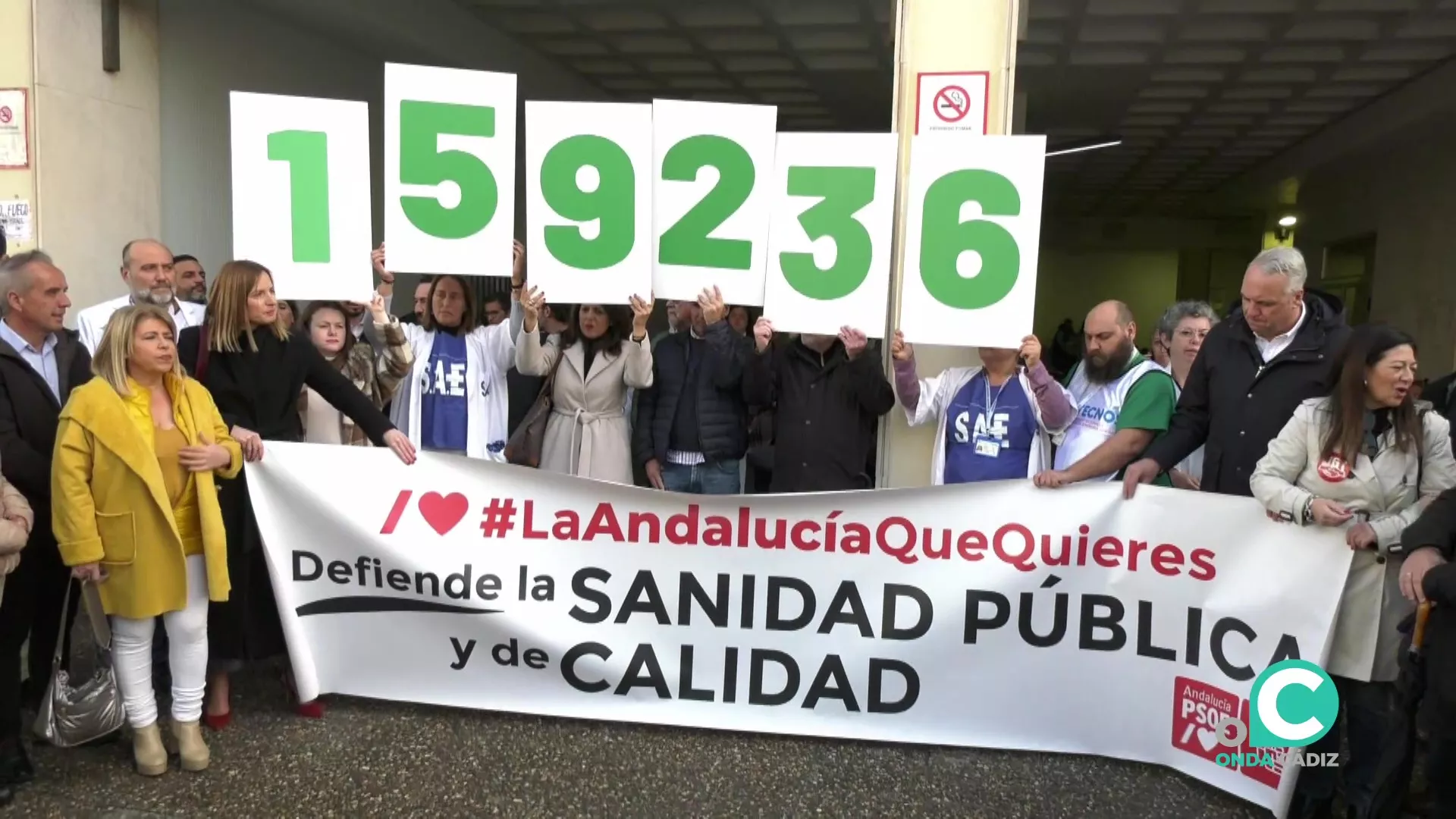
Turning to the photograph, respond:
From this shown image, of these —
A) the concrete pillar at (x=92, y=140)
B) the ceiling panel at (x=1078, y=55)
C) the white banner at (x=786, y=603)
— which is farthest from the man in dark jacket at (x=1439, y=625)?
the concrete pillar at (x=92, y=140)

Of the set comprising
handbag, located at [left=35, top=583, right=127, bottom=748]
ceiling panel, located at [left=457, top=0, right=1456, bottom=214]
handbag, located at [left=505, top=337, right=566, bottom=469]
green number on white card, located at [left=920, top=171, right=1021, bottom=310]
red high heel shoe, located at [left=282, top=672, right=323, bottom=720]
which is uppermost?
ceiling panel, located at [left=457, top=0, right=1456, bottom=214]

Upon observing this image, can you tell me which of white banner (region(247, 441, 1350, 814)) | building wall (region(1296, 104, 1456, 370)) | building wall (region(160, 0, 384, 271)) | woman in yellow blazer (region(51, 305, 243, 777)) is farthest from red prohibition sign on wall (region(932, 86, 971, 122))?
building wall (region(1296, 104, 1456, 370))

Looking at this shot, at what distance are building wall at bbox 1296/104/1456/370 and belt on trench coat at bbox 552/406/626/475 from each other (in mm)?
10107

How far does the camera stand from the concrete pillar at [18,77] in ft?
17.0

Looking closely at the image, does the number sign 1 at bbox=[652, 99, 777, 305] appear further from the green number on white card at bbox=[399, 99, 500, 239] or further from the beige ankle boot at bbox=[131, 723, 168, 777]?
the beige ankle boot at bbox=[131, 723, 168, 777]

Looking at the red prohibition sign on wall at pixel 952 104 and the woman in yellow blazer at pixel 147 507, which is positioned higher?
the red prohibition sign on wall at pixel 952 104

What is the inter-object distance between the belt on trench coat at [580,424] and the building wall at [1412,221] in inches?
398

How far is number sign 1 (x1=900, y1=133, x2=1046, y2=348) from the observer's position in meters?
3.27

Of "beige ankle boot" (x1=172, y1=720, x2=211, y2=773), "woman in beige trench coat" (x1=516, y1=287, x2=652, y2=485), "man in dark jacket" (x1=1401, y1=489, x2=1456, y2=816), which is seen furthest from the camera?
"woman in beige trench coat" (x1=516, y1=287, x2=652, y2=485)

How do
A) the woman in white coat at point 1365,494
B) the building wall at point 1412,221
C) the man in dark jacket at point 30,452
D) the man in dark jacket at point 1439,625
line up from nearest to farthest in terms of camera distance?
1. the man in dark jacket at point 1439,625
2. the woman in white coat at point 1365,494
3. the man in dark jacket at point 30,452
4. the building wall at point 1412,221

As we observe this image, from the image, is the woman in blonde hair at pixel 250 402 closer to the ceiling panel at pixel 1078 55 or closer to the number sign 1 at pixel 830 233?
the number sign 1 at pixel 830 233

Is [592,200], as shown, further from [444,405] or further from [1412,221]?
[1412,221]

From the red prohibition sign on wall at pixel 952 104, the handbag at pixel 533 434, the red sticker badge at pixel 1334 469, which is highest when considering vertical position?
the red prohibition sign on wall at pixel 952 104

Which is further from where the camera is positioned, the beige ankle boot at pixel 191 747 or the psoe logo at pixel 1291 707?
the beige ankle boot at pixel 191 747
